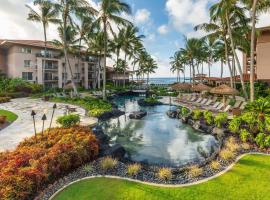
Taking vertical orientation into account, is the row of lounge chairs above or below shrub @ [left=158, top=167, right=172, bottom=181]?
above

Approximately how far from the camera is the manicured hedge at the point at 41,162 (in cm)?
680

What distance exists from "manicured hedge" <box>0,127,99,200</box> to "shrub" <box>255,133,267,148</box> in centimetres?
802

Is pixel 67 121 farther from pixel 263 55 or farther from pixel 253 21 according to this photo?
pixel 263 55

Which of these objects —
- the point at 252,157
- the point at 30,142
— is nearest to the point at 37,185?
the point at 30,142

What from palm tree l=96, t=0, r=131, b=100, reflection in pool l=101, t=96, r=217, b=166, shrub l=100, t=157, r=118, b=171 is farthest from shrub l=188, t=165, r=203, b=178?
palm tree l=96, t=0, r=131, b=100

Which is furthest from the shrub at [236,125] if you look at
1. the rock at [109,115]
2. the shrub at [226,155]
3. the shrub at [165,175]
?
the rock at [109,115]

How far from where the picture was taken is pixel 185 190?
24.5ft

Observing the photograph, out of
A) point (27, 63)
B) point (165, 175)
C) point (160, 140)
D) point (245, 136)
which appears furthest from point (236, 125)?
point (27, 63)

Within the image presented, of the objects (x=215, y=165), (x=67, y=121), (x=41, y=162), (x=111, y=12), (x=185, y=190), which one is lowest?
(x=185, y=190)

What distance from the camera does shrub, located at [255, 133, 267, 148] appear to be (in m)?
11.0

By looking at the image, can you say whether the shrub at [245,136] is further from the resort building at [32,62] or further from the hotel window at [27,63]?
the hotel window at [27,63]

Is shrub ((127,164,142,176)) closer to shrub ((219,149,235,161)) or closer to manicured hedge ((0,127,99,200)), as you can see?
manicured hedge ((0,127,99,200))

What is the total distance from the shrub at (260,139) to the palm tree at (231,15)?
448 inches

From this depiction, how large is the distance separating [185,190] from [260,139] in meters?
5.96
